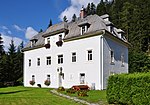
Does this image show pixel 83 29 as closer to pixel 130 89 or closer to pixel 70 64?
pixel 70 64

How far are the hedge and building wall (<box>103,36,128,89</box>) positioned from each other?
13.6 metres

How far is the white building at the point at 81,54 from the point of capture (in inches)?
1244

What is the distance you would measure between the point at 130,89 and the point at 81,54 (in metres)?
18.4

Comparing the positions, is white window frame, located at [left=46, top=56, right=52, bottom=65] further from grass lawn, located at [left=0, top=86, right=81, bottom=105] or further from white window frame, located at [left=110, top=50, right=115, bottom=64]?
grass lawn, located at [left=0, top=86, right=81, bottom=105]

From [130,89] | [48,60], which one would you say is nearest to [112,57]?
[48,60]

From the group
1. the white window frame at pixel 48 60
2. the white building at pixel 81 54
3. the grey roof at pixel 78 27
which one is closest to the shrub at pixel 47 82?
the white building at pixel 81 54

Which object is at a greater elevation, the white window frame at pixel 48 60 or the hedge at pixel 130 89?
the white window frame at pixel 48 60

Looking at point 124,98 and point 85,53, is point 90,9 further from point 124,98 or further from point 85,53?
point 124,98

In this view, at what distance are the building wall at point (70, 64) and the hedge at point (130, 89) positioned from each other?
1325cm

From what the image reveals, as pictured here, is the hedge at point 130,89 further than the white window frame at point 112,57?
No

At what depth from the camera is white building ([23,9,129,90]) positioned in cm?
3161

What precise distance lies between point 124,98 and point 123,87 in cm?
70

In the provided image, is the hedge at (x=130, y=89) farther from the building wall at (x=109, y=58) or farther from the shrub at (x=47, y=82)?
the shrub at (x=47, y=82)

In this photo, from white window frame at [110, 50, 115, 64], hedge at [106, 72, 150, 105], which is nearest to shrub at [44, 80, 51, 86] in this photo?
white window frame at [110, 50, 115, 64]
